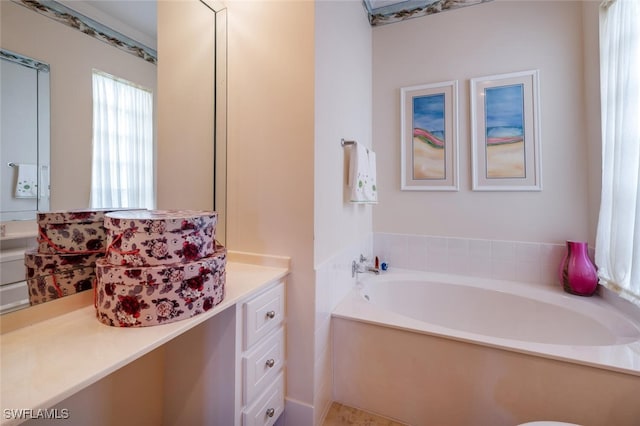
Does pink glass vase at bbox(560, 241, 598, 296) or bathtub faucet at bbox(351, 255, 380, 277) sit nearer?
pink glass vase at bbox(560, 241, 598, 296)

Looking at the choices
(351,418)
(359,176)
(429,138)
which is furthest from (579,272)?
(351,418)

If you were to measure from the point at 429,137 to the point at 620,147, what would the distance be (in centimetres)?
108

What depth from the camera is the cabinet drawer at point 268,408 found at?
1.07m

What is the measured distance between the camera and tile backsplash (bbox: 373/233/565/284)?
1.95 metres

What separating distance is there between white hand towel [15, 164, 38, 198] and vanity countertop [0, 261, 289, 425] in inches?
14.4

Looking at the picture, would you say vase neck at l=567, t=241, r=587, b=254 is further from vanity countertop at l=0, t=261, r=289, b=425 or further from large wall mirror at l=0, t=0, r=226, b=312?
large wall mirror at l=0, t=0, r=226, b=312

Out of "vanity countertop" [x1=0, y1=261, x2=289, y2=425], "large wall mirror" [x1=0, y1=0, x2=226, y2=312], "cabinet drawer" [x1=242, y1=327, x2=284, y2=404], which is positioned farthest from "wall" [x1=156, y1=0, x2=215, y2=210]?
"cabinet drawer" [x1=242, y1=327, x2=284, y2=404]

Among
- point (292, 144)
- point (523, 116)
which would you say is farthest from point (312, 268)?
point (523, 116)

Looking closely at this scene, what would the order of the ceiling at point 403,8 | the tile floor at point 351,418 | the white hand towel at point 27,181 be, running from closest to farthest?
the white hand towel at point 27,181
the tile floor at point 351,418
the ceiling at point 403,8

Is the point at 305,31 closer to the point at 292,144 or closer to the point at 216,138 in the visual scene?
the point at 292,144

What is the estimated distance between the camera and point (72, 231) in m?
0.87

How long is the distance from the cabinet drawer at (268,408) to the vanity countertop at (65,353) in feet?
1.67

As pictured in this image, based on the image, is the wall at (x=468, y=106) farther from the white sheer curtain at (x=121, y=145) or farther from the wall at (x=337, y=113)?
the white sheer curtain at (x=121, y=145)

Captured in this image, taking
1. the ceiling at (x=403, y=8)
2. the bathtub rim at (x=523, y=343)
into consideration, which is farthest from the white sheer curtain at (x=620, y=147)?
the ceiling at (x=403, y=8)
